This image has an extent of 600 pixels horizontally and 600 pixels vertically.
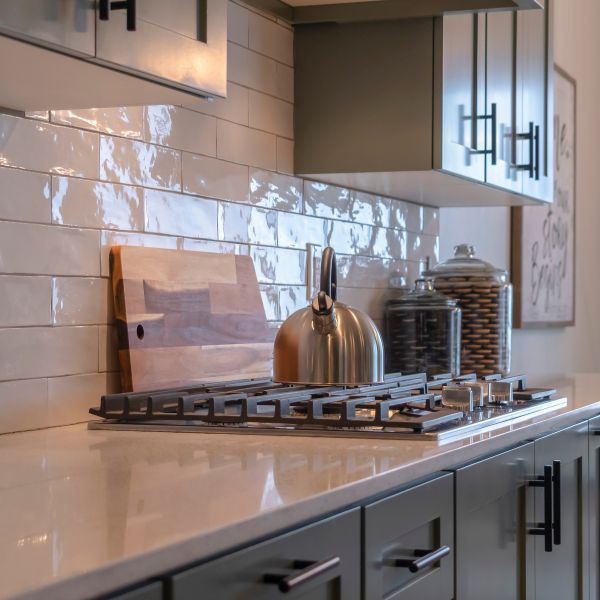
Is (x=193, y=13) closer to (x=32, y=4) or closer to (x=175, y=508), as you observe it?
(x=32, y=4)

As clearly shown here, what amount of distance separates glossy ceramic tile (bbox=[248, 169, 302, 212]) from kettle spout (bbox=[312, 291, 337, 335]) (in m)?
0.61

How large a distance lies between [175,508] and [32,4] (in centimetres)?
66

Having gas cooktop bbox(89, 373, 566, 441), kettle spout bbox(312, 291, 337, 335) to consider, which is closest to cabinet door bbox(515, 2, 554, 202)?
gas cooktop bbox(89, 373, 566, 441)

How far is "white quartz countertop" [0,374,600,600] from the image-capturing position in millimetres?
871

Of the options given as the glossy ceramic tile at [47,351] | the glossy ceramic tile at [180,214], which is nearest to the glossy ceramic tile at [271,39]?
the glossy ceramic tile at [180,214]

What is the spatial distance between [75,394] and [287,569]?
0.88 meters

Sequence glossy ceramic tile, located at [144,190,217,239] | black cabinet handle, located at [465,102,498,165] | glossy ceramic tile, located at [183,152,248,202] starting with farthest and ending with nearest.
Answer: black cabinet handle, located at [465,102,498,165] → glossy ceramic tile, located at [183,152,248,202] → glossy ceramic tile, located at [144,190,217,239]

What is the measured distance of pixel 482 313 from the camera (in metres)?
3.10

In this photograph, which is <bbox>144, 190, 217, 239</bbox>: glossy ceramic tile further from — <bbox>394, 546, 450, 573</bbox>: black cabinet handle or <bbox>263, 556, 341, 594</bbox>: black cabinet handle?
<bbox>263, 556, 341, 594</bbox>: black cabinet handle

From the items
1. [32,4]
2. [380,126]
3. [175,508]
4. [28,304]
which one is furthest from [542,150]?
[175,508]

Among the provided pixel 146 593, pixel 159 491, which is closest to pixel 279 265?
pixel 159 491

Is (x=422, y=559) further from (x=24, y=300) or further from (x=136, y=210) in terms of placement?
(x=136, y=210)

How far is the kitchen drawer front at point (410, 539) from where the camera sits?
4.39 ft

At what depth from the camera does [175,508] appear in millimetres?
1079
